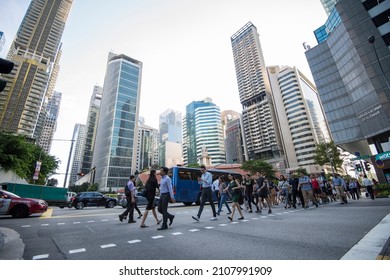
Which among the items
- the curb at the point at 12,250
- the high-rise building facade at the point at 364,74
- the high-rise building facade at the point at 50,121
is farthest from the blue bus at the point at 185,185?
the high-rise building facade at the point at 50,121

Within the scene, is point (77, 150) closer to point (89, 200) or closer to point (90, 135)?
point (90, 135)

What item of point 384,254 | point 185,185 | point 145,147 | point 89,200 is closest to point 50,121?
point 145,147

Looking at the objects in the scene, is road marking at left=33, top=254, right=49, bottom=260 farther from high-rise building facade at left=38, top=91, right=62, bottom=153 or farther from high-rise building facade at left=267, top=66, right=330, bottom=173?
high-rise building facade at left=38, top=91, right=62, bottom=153

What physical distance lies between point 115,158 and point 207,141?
60.6m

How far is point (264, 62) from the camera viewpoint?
12100 centimetres

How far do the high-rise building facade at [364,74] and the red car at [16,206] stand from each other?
40040 mm

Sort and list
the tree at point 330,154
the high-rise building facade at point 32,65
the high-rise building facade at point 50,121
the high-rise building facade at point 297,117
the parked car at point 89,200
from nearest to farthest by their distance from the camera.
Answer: the parked car at point 89,200 → the tree at point 330,154 → the high-rise building facade at point 32,65 → the high-rise building facade at point 297,117 → the high-rise building facade at point 50,121

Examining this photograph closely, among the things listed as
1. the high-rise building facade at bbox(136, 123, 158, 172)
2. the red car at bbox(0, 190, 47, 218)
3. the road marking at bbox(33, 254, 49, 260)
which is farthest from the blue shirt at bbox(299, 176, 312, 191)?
the high-rise building facade at bbox(136, 123, 158, 172)

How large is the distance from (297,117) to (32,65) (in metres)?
133

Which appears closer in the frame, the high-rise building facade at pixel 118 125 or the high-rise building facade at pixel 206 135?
the high-rise building facade at pixel 118 125

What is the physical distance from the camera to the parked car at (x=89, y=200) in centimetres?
1645

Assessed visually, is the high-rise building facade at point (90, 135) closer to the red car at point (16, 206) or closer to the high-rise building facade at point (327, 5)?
the red car at point (16, 206)

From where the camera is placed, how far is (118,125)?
95.6m
